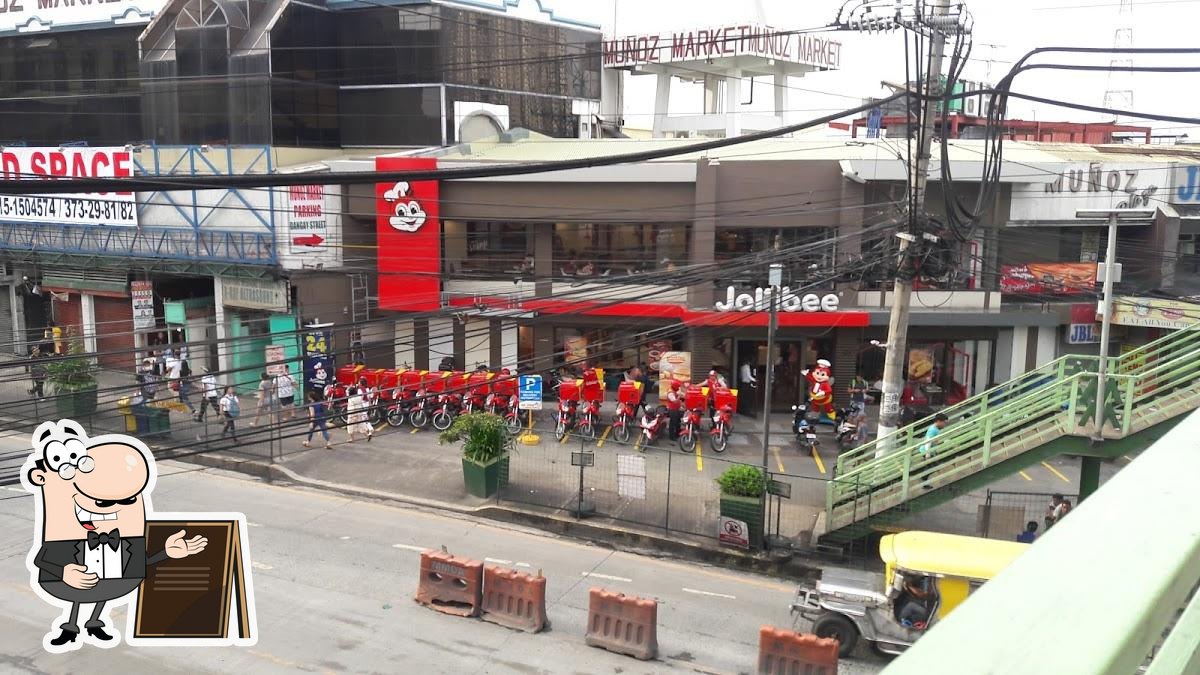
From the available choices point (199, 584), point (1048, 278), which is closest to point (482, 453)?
point (199, 584)

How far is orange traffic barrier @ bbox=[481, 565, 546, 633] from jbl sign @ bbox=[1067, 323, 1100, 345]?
19034 millimetres

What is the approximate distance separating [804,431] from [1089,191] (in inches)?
422

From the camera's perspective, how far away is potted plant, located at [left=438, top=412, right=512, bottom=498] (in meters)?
18.5

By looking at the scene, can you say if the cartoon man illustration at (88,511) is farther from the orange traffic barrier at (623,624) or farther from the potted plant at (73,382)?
the potted plant at (73,382)

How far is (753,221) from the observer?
989 inches

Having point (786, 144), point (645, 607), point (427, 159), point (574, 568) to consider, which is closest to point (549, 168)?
point (645, 607)

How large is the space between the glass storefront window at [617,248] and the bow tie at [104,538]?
19.6 metres

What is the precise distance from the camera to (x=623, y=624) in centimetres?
1245

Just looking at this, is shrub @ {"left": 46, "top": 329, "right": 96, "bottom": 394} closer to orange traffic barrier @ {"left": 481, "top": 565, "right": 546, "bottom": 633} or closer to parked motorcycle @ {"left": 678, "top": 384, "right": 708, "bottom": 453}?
parked motorcycle @ {"left": 678, "top": 384, "right": 708, "bottom": 453}

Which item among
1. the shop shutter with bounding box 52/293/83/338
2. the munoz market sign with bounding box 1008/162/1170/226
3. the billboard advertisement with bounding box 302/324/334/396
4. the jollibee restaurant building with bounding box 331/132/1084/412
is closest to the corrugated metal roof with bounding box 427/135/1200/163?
the jollibee restaurant building with bounding box 331/132/1084/412

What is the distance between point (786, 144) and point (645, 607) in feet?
69.8

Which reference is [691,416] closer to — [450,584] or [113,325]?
[450,584]

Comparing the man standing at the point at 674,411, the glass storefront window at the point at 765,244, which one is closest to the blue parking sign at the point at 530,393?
the man standing at the point at 674,411

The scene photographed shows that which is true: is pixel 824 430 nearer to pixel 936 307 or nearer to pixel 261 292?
pixel 936 307
